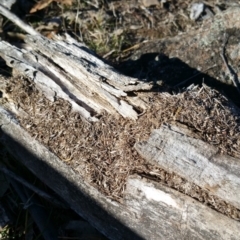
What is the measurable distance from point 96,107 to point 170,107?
21.8 inches

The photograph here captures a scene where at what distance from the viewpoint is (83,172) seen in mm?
3113

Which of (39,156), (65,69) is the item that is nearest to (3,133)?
(39,156)

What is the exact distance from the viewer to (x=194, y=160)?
2.72 metres

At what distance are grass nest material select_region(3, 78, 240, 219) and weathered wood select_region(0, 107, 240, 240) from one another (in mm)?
51

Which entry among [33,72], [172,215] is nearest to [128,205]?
[172,215]

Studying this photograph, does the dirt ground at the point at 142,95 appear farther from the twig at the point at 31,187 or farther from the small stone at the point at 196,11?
the twig at the point at 31,187

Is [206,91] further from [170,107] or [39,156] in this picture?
[39,156]

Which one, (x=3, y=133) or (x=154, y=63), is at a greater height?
(x=154, y=63)

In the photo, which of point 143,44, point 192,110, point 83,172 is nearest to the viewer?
point 192,110

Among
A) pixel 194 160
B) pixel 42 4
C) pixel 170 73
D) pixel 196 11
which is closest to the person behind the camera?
pixel 194 160

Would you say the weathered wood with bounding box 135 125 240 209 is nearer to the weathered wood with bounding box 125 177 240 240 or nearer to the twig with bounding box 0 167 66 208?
the weathered wood with bounding box 125 177 240 240

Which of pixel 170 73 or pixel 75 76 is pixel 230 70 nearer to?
pixel 170 73

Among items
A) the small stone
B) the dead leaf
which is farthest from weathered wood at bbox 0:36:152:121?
the small stone

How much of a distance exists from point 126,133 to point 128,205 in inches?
16.7
